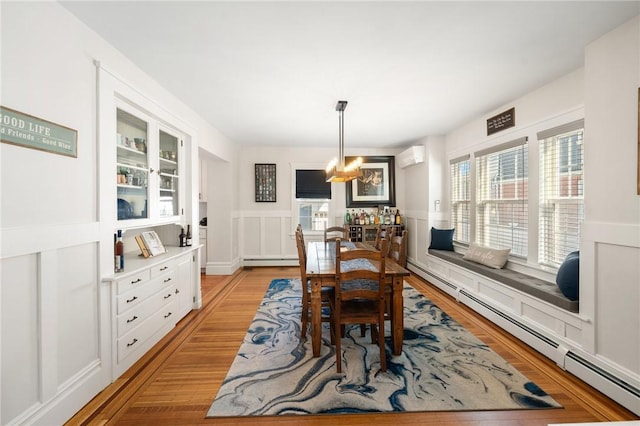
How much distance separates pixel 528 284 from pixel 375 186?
12.1 feet

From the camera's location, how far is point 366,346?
2.65m

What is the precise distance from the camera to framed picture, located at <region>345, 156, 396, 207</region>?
6086mm

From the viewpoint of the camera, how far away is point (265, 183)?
6.04 m

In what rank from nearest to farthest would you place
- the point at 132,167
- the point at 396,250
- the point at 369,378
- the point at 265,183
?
the point at 369,378 → the point at 132,167 → the point at 396,250 → the point at 265,183

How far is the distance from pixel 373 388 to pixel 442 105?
3.21m

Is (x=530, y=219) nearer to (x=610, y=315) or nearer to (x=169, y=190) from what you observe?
(x=610, y=315)

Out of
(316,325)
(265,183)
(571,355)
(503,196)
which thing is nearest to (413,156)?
(503,196)

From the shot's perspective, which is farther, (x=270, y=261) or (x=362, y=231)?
(x=270, y=261)

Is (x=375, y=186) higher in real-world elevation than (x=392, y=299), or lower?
higher

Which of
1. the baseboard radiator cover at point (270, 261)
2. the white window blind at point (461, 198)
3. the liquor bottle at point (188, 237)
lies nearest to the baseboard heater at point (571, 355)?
the white window blind at point (461, 198)

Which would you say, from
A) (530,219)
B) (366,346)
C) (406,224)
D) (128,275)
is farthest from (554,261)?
(128,275)

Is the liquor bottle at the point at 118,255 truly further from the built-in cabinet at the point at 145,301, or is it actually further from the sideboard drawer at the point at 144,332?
the sideboard drawer at the point at 144,332

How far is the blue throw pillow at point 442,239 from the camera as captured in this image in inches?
185

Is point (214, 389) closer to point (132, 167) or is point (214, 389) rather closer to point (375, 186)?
point (132, 167)
